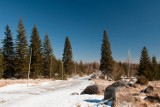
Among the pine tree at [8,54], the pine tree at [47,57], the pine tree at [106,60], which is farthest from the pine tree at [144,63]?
the pine tree at [8,54]

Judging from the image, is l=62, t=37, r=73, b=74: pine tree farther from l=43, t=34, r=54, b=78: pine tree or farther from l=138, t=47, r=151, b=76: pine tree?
l=138, t=47, r=151, b=76: pine tree

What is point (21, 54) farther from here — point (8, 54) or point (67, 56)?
point (67, 56)

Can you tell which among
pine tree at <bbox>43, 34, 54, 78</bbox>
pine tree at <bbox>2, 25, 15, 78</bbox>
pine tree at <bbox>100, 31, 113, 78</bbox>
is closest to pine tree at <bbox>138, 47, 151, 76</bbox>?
pine tree at <bbox>100, 31, 113, 78</bbox>

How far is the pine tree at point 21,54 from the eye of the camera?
51.3 meters

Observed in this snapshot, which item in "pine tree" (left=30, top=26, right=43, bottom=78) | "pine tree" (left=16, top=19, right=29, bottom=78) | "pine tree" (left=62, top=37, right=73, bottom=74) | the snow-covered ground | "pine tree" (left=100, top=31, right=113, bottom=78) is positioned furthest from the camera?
"pine tree" (left=62, top=37, right=73, bottom=74)

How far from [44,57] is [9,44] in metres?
17.2

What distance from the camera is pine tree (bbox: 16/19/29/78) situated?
51281mm

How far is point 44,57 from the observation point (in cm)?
6819

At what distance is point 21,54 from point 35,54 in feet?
18.9

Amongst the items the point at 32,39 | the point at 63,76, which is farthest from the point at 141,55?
the point at 32,39

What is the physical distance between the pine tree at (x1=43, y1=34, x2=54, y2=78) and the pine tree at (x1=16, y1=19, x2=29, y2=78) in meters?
14.7

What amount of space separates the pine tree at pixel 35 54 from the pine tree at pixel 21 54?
12.3 feet

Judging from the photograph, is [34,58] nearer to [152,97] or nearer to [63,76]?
[63,76]

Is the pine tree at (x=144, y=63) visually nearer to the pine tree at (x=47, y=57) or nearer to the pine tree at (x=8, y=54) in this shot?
the pine tree at (x=47, y=57)
